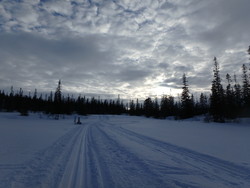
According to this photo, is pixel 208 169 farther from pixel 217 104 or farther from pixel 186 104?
pixel 186 104

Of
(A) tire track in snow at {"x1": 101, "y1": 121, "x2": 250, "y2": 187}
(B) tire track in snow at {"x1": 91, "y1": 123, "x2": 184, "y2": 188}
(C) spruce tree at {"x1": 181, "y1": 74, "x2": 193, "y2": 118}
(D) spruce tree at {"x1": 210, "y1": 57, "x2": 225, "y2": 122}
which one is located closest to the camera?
(B) tire track in snow at {"x1": 91, "y1": 123, "x2": 184, "y2": 188}

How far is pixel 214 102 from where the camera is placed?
33.7 metres

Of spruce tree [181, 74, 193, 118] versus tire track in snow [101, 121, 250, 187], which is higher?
spruce tree [181, 74, 193, 118]

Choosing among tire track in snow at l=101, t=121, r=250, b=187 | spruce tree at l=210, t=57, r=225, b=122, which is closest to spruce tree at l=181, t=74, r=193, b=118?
spruce tree at l=210, t=57, r=225, b=122

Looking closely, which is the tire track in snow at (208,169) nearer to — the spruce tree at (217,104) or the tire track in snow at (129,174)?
the tire track in snow at (129,174)

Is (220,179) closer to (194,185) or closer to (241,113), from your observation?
(194,185)

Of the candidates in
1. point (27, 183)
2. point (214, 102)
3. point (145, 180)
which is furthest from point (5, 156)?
point (214, 102)

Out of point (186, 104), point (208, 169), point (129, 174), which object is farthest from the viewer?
point (186, 104)

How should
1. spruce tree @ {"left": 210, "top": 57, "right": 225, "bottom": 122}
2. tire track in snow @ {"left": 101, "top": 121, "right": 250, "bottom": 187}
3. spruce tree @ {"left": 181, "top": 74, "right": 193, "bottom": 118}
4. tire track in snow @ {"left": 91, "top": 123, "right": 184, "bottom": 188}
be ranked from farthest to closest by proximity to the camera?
spruce tree @ {"left": 181, "top": 74, "right": 193, "bottom": 118} → spruce tree @ {"left": 210, "top": 57, "right": 225, "bottom": 122} → tire track in snow @ {"left": 101, "top": 121, "right": 250, "bottom": 187} → tire track in snow @ {"left": 91, "top": 123, "right": 184, "bottom": 188}

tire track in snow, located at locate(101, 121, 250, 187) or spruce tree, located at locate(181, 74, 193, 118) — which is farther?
spruce tree, located at locate(181, 74, 193, 118)

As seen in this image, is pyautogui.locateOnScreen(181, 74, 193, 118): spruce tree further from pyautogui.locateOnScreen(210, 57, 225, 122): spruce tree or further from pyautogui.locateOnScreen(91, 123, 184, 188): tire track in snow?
pyautogui.locateOnScreen(91, 123, 184, 188): tire track in snow

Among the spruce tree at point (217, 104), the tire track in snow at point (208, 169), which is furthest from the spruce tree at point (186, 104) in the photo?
the tire track in snow at point (208, 169)

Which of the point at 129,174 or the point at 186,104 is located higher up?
the point at 186,104

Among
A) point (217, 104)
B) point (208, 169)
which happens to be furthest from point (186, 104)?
point (208, 169)
